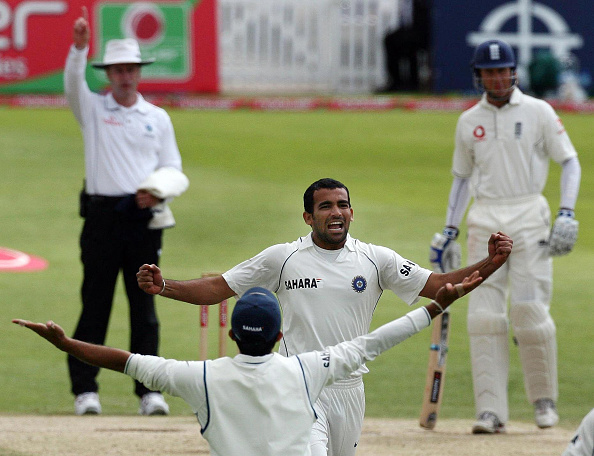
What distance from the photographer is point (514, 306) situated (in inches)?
277

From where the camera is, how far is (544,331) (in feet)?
23.0

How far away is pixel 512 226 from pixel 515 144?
19.1 inches

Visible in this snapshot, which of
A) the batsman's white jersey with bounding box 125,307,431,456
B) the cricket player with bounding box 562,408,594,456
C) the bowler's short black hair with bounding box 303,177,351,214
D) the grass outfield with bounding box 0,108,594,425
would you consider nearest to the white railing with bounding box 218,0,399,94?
the grass outfield with bounding box 0,108,594,425

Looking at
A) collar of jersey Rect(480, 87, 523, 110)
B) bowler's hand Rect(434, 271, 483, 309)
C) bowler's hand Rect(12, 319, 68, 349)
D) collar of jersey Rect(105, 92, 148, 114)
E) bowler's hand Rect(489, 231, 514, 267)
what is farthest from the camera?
collar of jersey Rect(105, 92, 148, 114)

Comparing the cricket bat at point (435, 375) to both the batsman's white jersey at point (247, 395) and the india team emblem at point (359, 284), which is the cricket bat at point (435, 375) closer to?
the india team emblem at point (359, 284)

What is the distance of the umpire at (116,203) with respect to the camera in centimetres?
728

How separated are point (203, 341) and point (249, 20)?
23.5m

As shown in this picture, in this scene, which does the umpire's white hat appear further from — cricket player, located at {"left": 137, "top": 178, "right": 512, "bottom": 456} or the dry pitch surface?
cricket player, located at {"left": 137, "top": 178, "right": 512, "bottom": 456}

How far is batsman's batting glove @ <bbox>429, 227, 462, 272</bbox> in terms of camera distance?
7.11 m

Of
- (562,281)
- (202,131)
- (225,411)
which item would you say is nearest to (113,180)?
(225,411)

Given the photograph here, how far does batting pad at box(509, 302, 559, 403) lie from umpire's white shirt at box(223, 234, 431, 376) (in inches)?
83.4

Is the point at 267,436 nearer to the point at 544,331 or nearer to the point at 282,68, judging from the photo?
the point at 544,331

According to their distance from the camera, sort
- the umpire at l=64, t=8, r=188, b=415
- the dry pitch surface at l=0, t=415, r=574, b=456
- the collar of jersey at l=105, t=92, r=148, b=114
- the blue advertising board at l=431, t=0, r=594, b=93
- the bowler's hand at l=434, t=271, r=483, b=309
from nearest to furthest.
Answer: the bowler's hand at l=434, t=271, r=483, b=309
the dry pitch surface at l=0, t=415, r=574, b=456
the umpire at l=64, t=8, r=188, b=415
the collar of jersey at l=105, t=92, r=148, b=114
the blue advertising board at l=431, t=0, r=594, b=93

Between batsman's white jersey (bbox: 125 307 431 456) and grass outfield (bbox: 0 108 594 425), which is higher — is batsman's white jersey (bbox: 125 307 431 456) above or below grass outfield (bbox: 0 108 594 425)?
above
